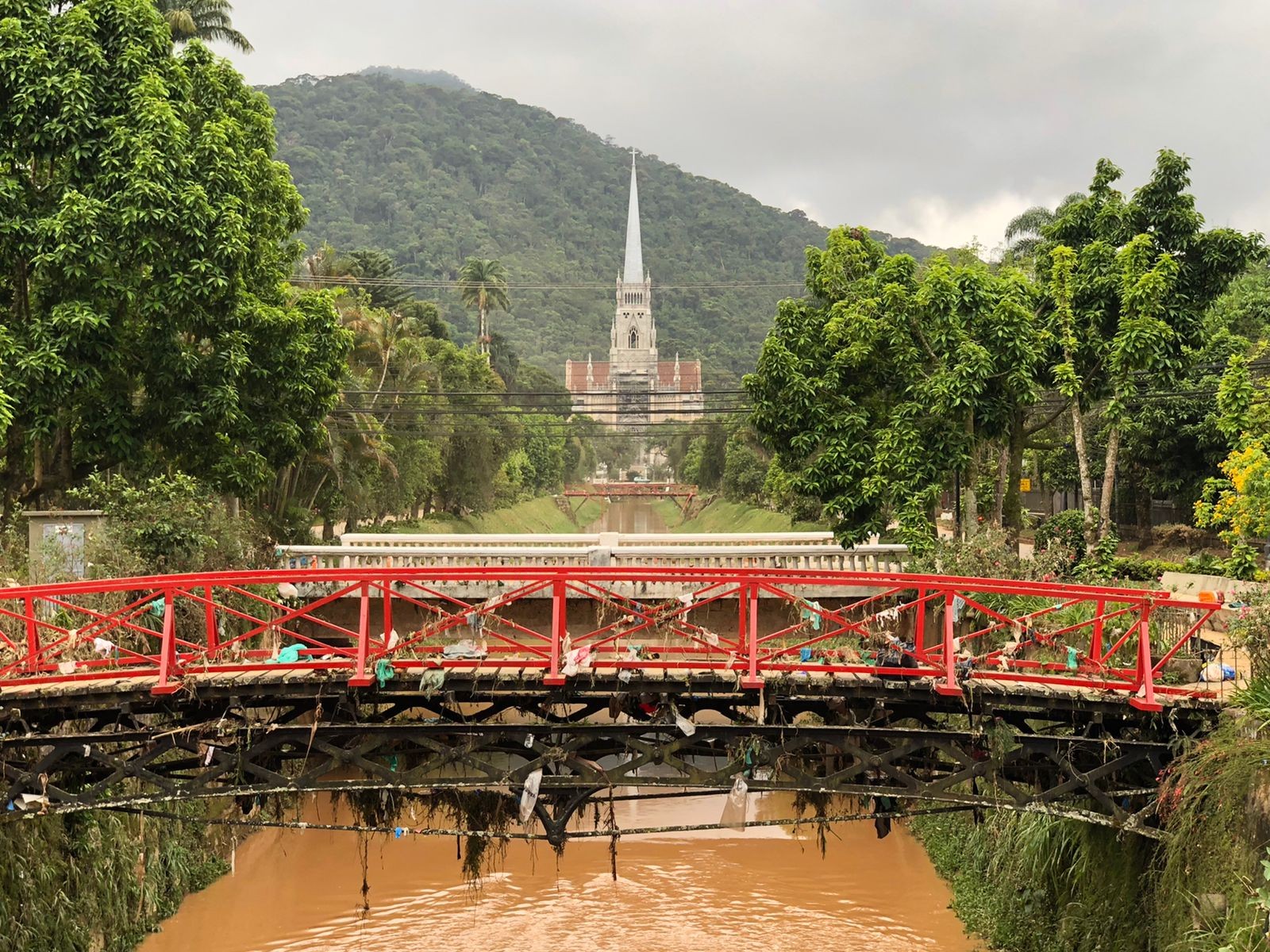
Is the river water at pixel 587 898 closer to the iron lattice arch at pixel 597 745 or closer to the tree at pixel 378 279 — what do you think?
the iron lattice arch at pixel 597 745

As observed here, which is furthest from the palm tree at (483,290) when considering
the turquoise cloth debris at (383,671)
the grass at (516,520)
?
the turquoise cloth debris at (383,671)

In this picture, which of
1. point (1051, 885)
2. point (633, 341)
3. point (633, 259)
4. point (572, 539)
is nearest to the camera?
point (1051, 885)

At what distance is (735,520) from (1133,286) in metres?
48.3

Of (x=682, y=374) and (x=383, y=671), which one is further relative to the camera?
(x=682, y=374)

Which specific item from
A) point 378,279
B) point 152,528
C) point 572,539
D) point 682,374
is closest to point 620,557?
point 572,539

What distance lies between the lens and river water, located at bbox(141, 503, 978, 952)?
1766 centimetres

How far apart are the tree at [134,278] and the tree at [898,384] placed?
953 centimetres

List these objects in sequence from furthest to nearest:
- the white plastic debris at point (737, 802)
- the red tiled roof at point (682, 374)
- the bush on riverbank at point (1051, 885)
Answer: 1. the red tiled roof at point (682, 374)
2. the bush on riverbank at point (1051, 885)
3. the white plastic debris at point (737, 802)

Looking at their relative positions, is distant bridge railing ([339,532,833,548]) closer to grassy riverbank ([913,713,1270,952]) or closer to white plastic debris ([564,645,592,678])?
grassy riverbank ([913,713,1270,952])

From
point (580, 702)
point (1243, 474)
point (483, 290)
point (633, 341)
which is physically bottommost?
point (580, 702)

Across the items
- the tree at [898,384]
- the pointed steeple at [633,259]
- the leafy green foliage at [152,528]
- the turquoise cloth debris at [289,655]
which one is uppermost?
the pointed steeple at [633,259]

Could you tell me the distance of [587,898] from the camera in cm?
1936

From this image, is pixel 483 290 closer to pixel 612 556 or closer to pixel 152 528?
pixel 612 556

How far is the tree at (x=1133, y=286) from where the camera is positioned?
82.7ft
